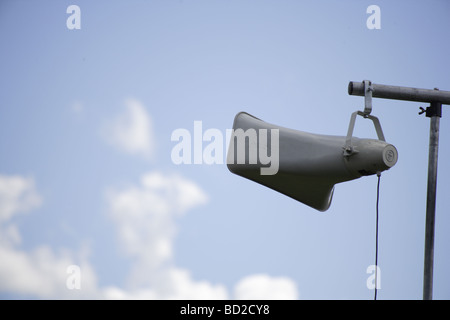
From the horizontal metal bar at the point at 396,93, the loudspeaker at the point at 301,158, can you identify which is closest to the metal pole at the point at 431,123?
the horizontal metal bar at the point at 396,93

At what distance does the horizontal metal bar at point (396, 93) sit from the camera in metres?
3.17

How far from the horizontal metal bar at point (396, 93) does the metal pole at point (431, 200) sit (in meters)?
0.05

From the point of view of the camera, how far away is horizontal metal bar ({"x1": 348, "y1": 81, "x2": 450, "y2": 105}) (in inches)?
125

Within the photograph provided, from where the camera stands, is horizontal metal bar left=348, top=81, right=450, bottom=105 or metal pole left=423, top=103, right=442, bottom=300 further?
horizontal metal bar left=348, top=81, right=450, bottom=105

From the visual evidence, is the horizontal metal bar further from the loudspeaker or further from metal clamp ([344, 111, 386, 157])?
the loudspeaker

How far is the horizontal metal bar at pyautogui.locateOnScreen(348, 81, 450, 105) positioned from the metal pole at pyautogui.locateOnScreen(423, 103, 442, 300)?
5 centimetres

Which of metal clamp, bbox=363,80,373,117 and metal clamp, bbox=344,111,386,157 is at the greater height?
metal clamp, bbox=363,80,373,117

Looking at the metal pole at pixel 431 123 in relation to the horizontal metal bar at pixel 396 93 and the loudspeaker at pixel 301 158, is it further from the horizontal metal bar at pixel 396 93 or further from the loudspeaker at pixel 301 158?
the loudspeaker at pixel 301 158

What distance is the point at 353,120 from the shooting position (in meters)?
3.16

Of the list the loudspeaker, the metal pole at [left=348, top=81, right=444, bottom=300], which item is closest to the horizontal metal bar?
the metal pole at [left=348, top=81, right=444, bottom=300]
